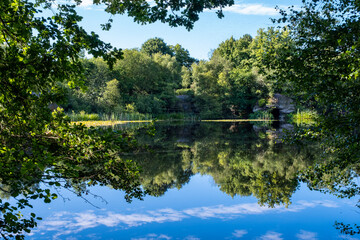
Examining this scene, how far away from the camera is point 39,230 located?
521 centimetres

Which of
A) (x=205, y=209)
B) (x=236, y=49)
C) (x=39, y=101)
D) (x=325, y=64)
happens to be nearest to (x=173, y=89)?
(x=236, y=49)

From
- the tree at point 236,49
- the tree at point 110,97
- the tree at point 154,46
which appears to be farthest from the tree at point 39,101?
the tree at point 154,46

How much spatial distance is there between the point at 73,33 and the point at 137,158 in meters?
8.91

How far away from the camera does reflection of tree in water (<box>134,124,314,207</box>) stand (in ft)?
25.4

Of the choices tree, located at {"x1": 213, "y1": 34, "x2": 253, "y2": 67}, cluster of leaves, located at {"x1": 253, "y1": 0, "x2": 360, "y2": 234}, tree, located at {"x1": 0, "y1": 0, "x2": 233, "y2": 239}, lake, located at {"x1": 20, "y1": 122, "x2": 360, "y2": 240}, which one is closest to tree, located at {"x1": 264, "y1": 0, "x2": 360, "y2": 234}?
cluster of leaves, located at {"x1": 253, "y1": 0, "x2": 360, "y2": 234}

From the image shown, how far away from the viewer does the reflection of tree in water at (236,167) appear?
775cm

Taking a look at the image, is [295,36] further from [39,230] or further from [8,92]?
[39,230]

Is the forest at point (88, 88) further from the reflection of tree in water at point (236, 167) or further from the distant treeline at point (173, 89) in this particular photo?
the distant treeline at point (173, 89)

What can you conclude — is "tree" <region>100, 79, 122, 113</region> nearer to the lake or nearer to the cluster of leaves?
the lake

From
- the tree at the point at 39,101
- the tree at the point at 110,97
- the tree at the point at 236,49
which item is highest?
the tree at the point at 236,49

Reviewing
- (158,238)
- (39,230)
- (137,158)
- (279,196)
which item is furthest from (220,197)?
(137,158)

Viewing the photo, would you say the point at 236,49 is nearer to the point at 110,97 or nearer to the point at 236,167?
the point at 110,97

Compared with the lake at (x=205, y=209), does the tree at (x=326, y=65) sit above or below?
above

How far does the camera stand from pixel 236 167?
10367 millimetres
